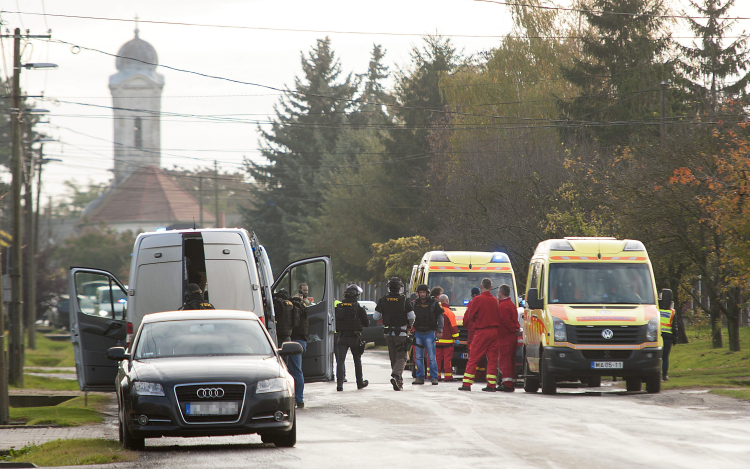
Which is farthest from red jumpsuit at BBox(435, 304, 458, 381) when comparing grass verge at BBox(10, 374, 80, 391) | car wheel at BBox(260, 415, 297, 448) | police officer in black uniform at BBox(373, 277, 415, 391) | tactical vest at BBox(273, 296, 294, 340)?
car wheel at BBox(260, 415, 297, 448)

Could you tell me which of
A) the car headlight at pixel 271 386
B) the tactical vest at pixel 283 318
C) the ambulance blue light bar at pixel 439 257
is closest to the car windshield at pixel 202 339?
the car headlight at pixel 271 386

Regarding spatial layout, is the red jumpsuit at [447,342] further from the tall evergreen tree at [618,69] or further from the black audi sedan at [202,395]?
the tall evergreen tree at [618,69]

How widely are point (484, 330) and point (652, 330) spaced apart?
2.70m

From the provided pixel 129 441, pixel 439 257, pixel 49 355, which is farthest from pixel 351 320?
pixel 49 355

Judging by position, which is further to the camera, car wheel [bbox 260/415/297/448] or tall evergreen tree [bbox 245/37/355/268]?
tall evergreen tree [bbox 245/37/355/268]

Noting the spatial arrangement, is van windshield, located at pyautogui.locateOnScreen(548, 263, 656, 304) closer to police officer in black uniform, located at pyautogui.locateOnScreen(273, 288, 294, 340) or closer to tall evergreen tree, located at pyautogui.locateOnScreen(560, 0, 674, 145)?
police officer in black uniform, located at pyautogui.locateOnScreen(273, 288, 294, 340)

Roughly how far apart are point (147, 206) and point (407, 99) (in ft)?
222

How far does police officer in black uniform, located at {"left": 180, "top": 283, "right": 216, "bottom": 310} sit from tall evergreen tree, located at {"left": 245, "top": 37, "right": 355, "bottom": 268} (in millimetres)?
55906

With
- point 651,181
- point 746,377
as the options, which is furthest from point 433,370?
point 651,181

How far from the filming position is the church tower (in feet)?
381

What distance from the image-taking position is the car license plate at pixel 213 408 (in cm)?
1010

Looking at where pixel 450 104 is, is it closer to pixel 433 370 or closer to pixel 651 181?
pixel 651 181

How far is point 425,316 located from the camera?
18.6 meters

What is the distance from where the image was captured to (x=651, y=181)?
81.7 feet
